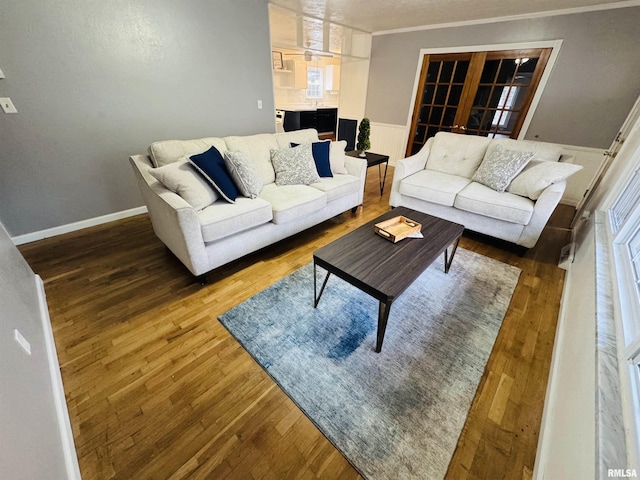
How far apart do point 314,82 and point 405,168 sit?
6.12m

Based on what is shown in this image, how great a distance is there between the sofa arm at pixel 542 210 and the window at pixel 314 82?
6972 mm

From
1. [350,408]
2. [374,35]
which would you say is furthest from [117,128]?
[374,35]

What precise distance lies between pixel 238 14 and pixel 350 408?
12.9 feet

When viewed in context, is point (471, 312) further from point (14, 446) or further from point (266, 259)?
point (14, 446)

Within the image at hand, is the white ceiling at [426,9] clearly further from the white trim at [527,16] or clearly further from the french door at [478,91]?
the french door at [478,91]

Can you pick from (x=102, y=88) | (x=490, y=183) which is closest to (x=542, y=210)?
(x=490, y=183)

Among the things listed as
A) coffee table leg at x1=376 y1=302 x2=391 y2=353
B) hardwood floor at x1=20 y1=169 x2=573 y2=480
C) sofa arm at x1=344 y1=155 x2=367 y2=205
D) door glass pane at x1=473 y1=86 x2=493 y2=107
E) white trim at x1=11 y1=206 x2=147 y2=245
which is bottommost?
hardwood floor at x1=20 y1=169 x2=573 y2=480

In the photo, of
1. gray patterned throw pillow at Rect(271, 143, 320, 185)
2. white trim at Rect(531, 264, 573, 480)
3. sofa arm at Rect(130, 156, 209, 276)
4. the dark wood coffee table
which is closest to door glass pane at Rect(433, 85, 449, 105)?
gray patterned throw pillow at Rect(271, 143, 320, 185)

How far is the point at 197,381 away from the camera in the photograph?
133cm

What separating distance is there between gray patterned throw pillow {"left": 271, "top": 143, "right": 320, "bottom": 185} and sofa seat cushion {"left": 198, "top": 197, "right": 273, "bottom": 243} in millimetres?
495

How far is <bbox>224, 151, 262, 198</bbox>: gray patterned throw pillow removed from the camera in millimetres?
2094

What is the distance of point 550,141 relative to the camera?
11.5ft

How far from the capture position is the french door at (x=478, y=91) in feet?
11.6

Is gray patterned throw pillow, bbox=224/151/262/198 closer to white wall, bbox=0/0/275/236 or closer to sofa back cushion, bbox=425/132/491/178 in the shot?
white wall, bbox=0/0/275/236
